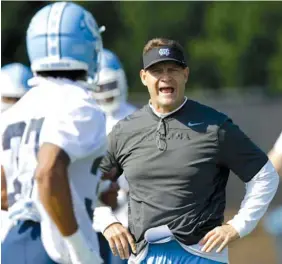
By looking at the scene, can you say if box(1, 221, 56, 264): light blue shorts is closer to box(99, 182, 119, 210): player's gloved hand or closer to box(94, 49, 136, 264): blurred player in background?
box(99, 182, 119, 210): player's gloved hand

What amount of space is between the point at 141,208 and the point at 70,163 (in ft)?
1.18

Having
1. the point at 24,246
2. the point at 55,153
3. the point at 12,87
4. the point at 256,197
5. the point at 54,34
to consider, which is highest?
the point at 12,87

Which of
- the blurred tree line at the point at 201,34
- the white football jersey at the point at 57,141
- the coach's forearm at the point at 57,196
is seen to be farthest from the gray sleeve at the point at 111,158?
the blurred tree line at the point at 201,34

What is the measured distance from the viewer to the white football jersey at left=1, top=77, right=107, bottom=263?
5.54m

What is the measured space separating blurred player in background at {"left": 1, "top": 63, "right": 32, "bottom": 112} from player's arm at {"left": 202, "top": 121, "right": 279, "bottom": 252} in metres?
2.95

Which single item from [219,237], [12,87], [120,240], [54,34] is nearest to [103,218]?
[120,240]

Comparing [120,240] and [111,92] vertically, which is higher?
[111,92]

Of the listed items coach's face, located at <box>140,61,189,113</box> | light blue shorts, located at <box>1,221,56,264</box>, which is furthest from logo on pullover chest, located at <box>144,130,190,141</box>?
light blue shorts, located at <box>1,221,56,264</box>

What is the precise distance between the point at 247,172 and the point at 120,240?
609 mm

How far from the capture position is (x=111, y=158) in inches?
223

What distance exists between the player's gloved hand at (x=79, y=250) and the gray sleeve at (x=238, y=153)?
695 millimetres

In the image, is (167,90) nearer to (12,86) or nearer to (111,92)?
(12,86)

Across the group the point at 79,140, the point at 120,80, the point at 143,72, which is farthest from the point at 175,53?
the point at 120,80

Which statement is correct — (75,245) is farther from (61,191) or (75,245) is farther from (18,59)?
(18,59)
